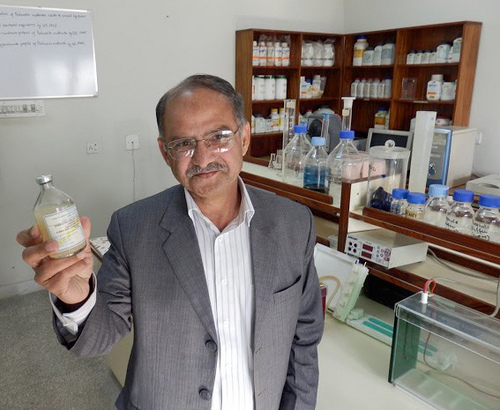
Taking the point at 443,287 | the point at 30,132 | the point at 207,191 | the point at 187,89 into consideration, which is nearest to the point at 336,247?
the point at 443,287

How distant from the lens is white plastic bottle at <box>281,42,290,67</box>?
4.14 metres

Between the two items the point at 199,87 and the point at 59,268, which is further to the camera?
the point at 199,87

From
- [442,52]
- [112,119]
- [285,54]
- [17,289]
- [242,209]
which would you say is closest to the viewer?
[242,209]

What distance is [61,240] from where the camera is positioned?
75 cm

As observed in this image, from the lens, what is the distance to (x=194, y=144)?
973 millimetres

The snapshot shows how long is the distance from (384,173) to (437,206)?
32cm

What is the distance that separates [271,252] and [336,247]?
748 millimetres

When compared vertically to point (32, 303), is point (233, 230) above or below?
above

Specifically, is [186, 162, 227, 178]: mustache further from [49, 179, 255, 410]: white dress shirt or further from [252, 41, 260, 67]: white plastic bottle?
[252, 41, 260, 67]: white plastic bottle

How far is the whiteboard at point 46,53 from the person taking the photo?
2.87 meters

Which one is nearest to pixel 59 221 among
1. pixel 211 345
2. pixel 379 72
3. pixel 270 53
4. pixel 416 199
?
pixel 211 345

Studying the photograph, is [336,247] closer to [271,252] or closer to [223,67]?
[271,252]

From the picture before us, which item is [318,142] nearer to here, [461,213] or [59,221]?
[461,213]

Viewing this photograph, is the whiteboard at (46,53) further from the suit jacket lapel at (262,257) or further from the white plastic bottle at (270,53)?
the suit jacket lapel at (262,257)
